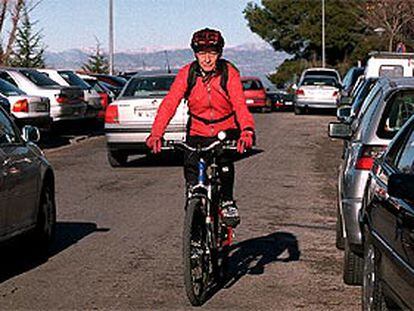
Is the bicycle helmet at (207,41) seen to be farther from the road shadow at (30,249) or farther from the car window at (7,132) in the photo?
the road shadow at (30,249)

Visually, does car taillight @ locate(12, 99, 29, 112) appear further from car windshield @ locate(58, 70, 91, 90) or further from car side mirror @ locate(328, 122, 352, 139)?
car side mirror @ locate(328, 122, 352, 139)

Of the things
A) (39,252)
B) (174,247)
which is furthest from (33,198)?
(174,247)

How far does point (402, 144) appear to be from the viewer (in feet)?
22.5

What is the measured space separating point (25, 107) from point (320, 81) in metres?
18.5

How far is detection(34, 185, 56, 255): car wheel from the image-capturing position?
991cm

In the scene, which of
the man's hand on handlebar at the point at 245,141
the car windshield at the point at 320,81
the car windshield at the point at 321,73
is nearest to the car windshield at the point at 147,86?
the man's hand on handlebar at the point at 245,141

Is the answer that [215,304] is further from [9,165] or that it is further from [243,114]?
[9,165]

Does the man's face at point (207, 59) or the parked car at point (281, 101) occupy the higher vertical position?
the man's face at point (207, 59)

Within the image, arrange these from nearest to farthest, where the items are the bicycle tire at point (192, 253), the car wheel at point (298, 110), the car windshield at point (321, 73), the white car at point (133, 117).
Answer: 1. the bicycle tire at point (192, 253)
2. the white car at point (133, 117)
3. the car wheel at point (298, 110)
4. the car windshield at point (321, 73)

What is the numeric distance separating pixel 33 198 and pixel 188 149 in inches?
85.4

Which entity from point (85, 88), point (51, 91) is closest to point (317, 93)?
point (85, 88)

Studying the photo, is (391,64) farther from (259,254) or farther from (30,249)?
(30,249)

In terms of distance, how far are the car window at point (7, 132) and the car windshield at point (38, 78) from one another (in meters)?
15.2

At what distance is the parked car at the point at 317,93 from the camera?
→ 37.6 metres
